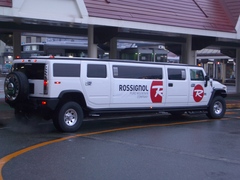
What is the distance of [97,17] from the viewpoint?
16703 mm

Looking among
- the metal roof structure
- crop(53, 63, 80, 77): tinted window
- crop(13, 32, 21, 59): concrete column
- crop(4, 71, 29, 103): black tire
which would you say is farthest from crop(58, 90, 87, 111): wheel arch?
crop(13, 32, 21, 59): concrete column

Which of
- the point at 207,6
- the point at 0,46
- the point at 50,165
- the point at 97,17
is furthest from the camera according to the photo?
the point at 0,46

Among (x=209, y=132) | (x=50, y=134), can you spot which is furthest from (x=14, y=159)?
(x=209, y=132)

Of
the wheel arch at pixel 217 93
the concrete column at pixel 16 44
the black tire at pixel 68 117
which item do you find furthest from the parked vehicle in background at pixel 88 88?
the concrete column at pixel 16 44

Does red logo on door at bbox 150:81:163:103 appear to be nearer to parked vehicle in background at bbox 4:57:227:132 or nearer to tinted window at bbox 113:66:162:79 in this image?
parked vehicle in background at bbox 4:57:227:132

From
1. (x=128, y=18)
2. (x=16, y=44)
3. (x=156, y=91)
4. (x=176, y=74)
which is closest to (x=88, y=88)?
(x=156, y=91)

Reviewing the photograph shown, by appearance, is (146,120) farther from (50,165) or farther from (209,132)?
(50,165)

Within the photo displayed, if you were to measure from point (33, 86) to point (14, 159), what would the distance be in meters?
3.77

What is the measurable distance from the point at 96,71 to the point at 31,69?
1891 millimetres

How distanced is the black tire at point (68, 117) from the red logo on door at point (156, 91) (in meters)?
2.83

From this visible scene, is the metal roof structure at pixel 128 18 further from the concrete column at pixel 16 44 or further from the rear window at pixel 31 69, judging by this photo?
the rear window at pixel 31 69

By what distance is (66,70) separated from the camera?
11727 mm

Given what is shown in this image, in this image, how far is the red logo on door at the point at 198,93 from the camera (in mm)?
15172

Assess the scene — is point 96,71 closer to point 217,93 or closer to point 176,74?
point 176,74
